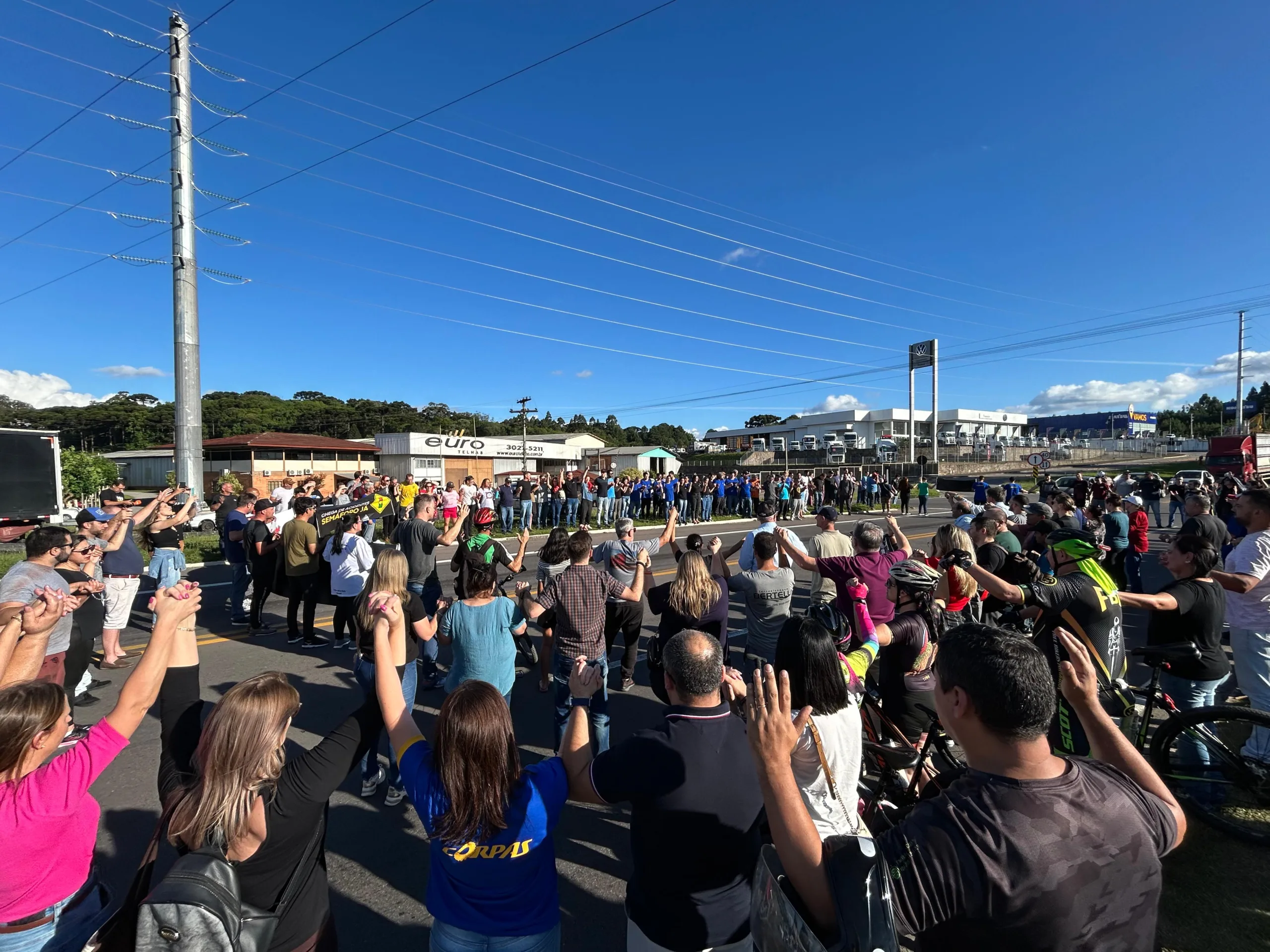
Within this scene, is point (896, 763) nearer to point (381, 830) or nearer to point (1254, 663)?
point (1254, 663)

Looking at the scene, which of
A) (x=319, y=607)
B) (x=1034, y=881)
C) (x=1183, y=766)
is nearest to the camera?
(x=1034, y=881)

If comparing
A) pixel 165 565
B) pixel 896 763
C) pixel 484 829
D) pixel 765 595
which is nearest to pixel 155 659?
pixel 484 829

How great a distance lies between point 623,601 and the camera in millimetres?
5602

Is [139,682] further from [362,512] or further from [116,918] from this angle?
[362,512]

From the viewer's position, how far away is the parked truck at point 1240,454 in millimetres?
31203

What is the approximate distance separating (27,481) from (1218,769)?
24.6 meters

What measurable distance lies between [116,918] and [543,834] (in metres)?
1.26

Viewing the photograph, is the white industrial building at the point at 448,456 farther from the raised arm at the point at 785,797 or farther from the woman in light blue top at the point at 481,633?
the raised arm at the point at 785,797

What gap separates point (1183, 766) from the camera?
370 centimetres

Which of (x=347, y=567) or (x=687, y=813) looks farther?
(x=347, y=567)

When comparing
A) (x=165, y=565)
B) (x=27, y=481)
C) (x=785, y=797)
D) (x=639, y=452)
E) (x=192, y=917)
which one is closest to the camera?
(x=785, y=797)

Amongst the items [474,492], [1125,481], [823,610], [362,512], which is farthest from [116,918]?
[1125,481]

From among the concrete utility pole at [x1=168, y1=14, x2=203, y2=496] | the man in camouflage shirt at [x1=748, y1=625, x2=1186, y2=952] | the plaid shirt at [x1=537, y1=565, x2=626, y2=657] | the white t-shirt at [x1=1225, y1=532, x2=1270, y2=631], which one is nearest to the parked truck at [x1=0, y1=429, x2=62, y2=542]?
the concrete utility pole at [x1=168, y1=14, x2=203, y2=496]

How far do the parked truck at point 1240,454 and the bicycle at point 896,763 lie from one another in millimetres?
38530
